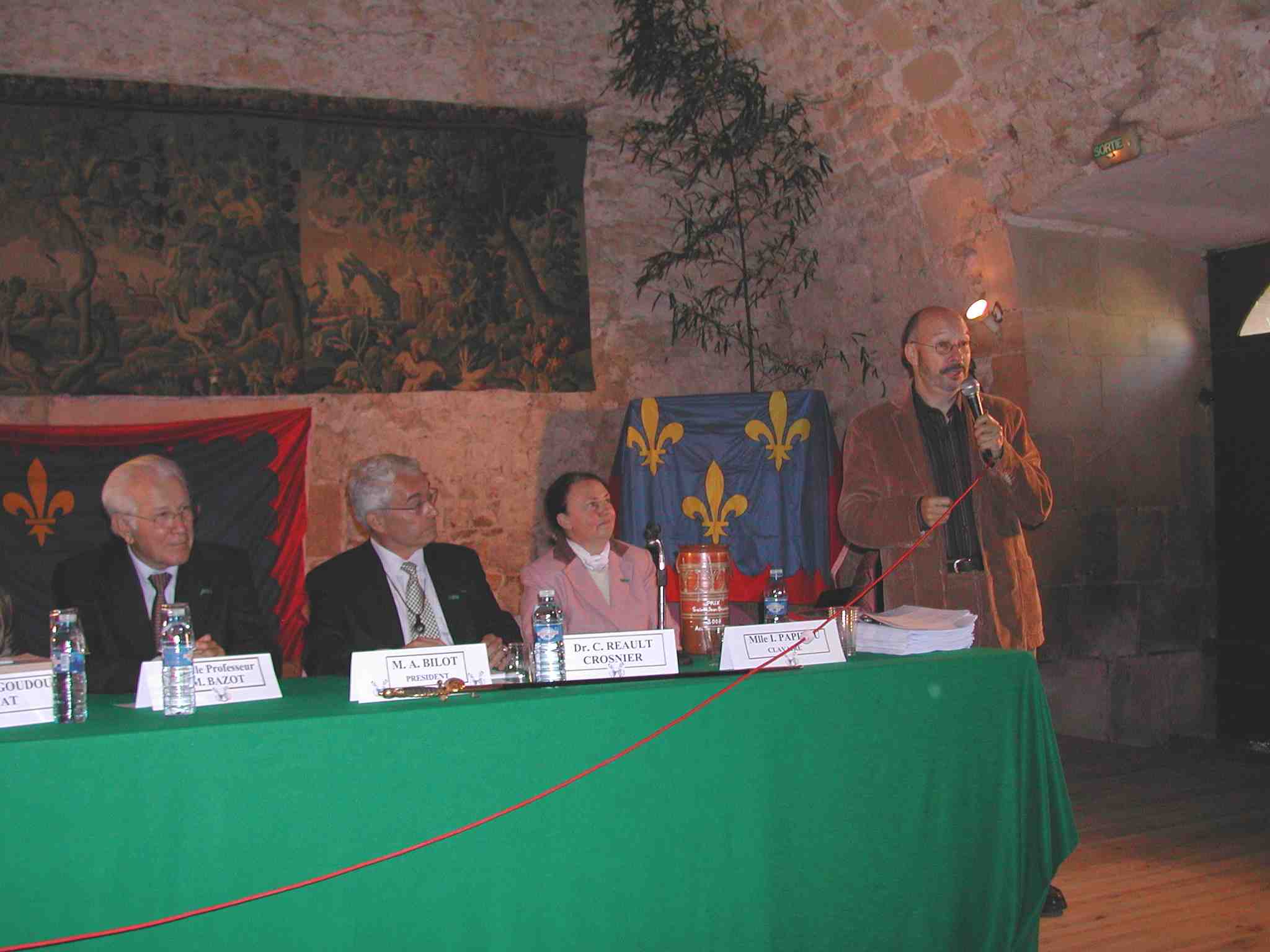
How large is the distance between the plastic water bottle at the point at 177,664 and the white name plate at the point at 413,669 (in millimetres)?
272

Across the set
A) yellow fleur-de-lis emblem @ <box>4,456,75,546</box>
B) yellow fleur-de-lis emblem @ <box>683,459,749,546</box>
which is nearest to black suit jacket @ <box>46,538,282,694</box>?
yellow fleur-de-lis emblem @ <box>4,456,75,546</box>

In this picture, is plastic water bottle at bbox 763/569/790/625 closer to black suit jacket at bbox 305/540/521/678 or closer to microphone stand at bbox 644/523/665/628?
microphone stand at bbox 644/523/665/628

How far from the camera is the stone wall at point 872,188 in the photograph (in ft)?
14.7

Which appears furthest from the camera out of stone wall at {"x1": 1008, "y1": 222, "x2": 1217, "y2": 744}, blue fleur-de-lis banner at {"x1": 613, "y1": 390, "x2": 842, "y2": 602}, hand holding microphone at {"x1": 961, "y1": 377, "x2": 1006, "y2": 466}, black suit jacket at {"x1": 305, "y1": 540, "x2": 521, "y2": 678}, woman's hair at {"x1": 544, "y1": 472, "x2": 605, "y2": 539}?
blue fleur-de-lis banner at {"x1": 613, "y1": 390, "x2": 842, "y2": 602}

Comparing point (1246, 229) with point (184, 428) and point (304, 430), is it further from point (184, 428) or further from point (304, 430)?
point (184, 428)

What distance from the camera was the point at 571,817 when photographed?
2039 mm

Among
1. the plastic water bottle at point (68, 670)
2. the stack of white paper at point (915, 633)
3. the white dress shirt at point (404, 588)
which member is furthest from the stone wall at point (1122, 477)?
the plastic water bottle at point (68, 670)

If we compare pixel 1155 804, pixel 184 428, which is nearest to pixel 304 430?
pixel 184 428

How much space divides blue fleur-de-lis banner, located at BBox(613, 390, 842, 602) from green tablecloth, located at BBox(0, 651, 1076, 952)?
2.96 metres

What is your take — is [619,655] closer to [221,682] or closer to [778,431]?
[221,682]

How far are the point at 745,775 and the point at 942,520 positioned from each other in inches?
41.8

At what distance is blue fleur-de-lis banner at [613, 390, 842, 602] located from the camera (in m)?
5.44

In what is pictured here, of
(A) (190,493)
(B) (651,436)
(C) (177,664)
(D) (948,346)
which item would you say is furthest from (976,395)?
(A) (190,493)

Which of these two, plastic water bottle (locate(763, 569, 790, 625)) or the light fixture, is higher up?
the light fixture
